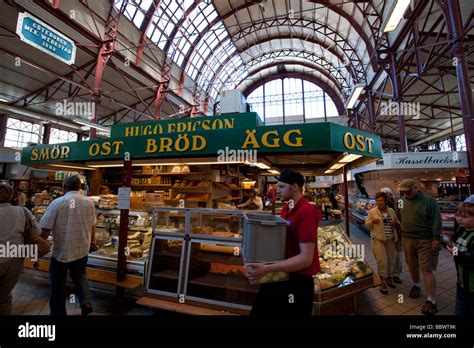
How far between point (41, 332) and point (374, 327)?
3.73 meters

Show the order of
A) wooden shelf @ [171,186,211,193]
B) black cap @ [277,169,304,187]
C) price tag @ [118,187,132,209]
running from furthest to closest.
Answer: wooden shelf @ [171,186,211,193] → price tag @ [118,187,132,209] → black cap @ [277,169,304,187]

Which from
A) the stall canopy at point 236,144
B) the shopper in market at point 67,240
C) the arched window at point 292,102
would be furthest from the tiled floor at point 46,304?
the arched window at point 292,102

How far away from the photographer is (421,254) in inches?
127

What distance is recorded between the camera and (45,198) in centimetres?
679

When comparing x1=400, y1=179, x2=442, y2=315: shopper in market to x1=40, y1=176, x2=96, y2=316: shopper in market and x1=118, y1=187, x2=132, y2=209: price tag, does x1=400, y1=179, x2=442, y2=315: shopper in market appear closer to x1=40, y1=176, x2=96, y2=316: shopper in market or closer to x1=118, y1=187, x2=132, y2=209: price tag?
x1=118, y1=187, x2=132, y2=209: price tag

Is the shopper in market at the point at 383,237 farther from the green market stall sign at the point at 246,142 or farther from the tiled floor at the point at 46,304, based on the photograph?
the tiled floor at the point at 46,304

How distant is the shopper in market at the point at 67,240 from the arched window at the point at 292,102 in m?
23.0

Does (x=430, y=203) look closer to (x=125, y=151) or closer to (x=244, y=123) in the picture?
(x=244, y=123)

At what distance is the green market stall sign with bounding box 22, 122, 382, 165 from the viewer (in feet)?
9.72

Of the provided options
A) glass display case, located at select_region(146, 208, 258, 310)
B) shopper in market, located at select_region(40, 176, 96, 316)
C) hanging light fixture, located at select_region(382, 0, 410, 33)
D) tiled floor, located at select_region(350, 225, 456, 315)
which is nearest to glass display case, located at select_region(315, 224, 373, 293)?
tiled floor, located at select_region(350, 225, 456, 315)

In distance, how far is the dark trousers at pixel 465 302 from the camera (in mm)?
2068

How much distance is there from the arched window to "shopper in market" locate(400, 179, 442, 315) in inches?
854

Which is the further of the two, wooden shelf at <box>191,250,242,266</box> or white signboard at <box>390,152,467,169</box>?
white signboard at <box>390,152,467,169</box>

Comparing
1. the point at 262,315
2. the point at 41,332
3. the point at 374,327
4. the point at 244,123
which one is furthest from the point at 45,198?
the point at 374,327
